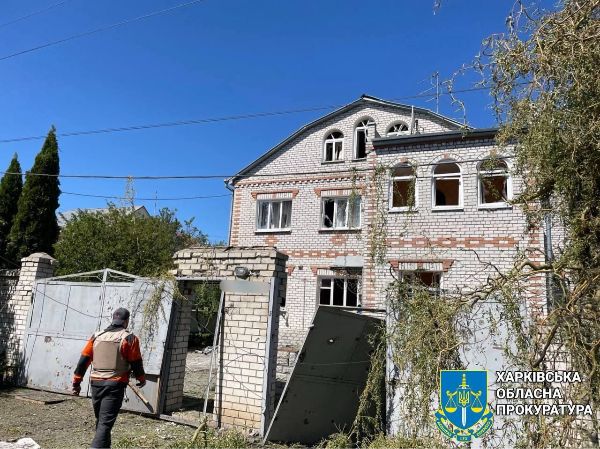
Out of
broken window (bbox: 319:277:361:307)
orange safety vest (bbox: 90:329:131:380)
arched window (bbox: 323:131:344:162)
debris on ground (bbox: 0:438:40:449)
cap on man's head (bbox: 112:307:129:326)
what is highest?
arched window (bbox: 323:131:344:162)

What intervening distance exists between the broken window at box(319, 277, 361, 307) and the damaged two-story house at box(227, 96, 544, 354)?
0.03m

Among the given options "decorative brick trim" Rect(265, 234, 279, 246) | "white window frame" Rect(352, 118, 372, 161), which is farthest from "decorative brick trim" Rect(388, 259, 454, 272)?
"decorative brick trim" Rect(265, 234, 279, 246)

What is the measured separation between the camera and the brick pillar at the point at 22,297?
8508 millimetres

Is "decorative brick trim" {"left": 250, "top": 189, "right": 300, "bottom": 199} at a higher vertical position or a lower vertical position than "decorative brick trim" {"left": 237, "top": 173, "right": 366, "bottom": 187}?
lower

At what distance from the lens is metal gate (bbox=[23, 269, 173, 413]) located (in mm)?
6629

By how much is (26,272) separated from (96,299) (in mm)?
2175

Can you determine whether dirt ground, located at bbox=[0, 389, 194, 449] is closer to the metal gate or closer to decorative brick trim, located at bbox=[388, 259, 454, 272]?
the metal gate

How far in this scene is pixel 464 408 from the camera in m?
4.55

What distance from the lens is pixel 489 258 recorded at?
36.3 feet

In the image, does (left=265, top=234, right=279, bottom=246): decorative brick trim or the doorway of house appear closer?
the doorway of house

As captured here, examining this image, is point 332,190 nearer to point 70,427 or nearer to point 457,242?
point 457,242

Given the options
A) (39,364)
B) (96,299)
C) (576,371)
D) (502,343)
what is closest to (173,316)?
(96,299)

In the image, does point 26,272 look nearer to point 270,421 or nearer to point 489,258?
point 270,421

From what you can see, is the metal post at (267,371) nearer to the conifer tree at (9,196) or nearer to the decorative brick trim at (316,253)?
the decorative brick trim at (316,253)
